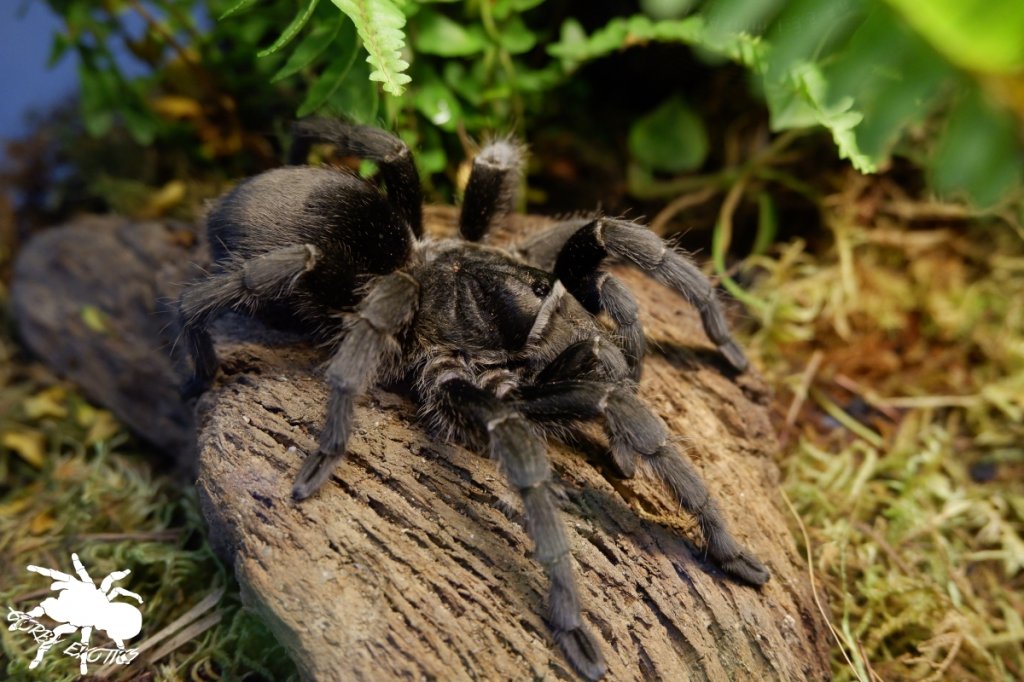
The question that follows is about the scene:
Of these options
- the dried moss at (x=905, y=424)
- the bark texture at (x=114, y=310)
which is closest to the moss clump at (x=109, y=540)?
the bark texture at (x=114, y=310)

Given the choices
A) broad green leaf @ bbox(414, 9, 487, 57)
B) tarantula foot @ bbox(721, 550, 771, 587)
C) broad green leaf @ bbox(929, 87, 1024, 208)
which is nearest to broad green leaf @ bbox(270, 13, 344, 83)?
broad green leaf @ bbox(414, 9, 487, 57)

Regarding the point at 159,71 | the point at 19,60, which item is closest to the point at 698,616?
the point at 159,71

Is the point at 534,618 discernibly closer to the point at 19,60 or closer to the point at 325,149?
the point at 325,149

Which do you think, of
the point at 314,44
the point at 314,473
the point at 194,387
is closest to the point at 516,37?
the point at 314,44

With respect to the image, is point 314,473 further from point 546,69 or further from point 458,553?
point 546,69

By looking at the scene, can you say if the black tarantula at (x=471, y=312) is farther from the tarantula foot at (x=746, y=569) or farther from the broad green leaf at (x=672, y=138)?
the broad green leaf at (x=672, y=138)

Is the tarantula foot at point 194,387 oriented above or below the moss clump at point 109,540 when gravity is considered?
above

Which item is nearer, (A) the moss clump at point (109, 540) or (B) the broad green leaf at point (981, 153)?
(B) the broad green leaf at point (981, 153)
